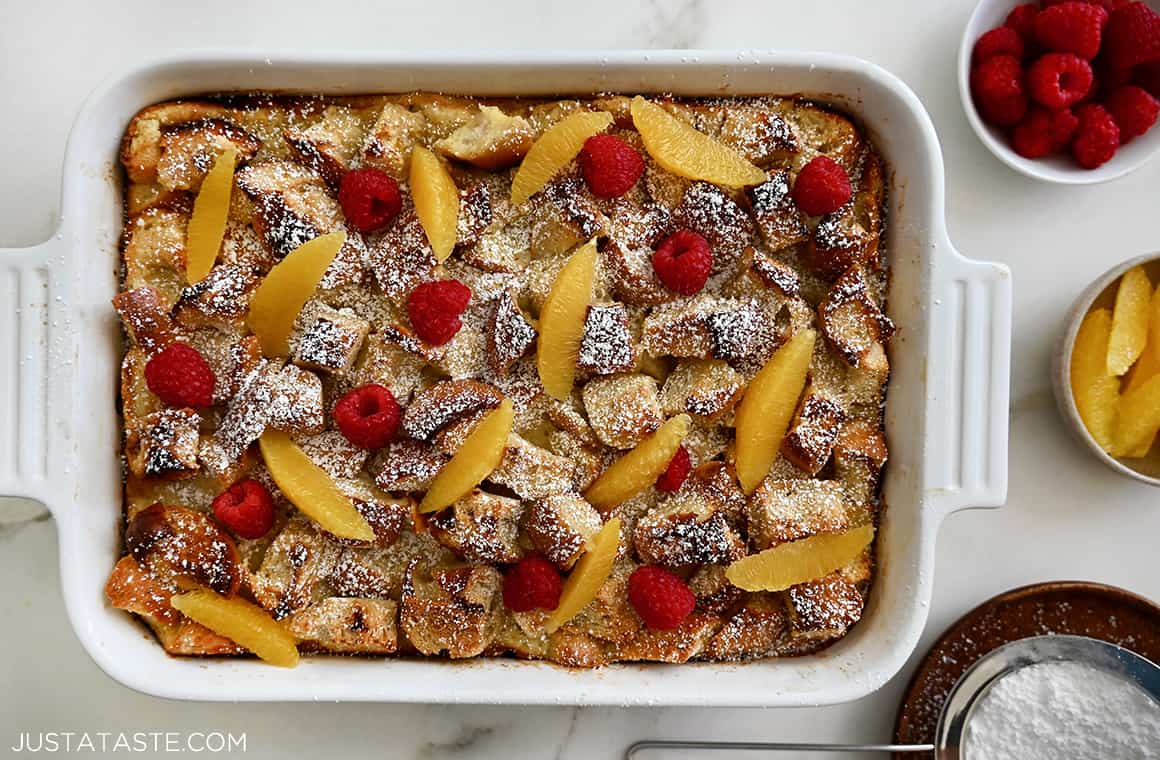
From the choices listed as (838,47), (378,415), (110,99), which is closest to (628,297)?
(378,415)

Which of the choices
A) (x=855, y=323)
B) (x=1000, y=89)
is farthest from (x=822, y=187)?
(x=1000, y=89)

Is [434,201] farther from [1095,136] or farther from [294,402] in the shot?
[1095,136]

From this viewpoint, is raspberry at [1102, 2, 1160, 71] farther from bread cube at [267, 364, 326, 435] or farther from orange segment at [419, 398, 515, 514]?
bread cube at [267, 364, 326, 435]

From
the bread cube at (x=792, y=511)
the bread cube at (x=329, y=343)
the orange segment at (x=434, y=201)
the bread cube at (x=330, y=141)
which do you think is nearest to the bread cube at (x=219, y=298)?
the bread cube at (x=329, y=343)

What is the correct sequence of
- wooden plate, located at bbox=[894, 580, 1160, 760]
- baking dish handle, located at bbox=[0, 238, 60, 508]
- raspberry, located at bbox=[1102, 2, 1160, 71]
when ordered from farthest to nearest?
1. wooden plate, located at bbox=[894, 580, 1160, 760]
2. raspberry, located at bbox=[1102, 2, 1160, 71]
3. baking dish handle, located at bbox=[0, 238, 60, 508]

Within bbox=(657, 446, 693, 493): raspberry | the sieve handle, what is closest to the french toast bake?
bbox=(657, 446, 693, 493): raspberry

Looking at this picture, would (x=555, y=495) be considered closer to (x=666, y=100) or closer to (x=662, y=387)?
(x=662, y=387)

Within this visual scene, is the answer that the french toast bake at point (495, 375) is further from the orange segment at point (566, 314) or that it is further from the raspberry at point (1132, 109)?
the raspberry at point (1132, 109)
